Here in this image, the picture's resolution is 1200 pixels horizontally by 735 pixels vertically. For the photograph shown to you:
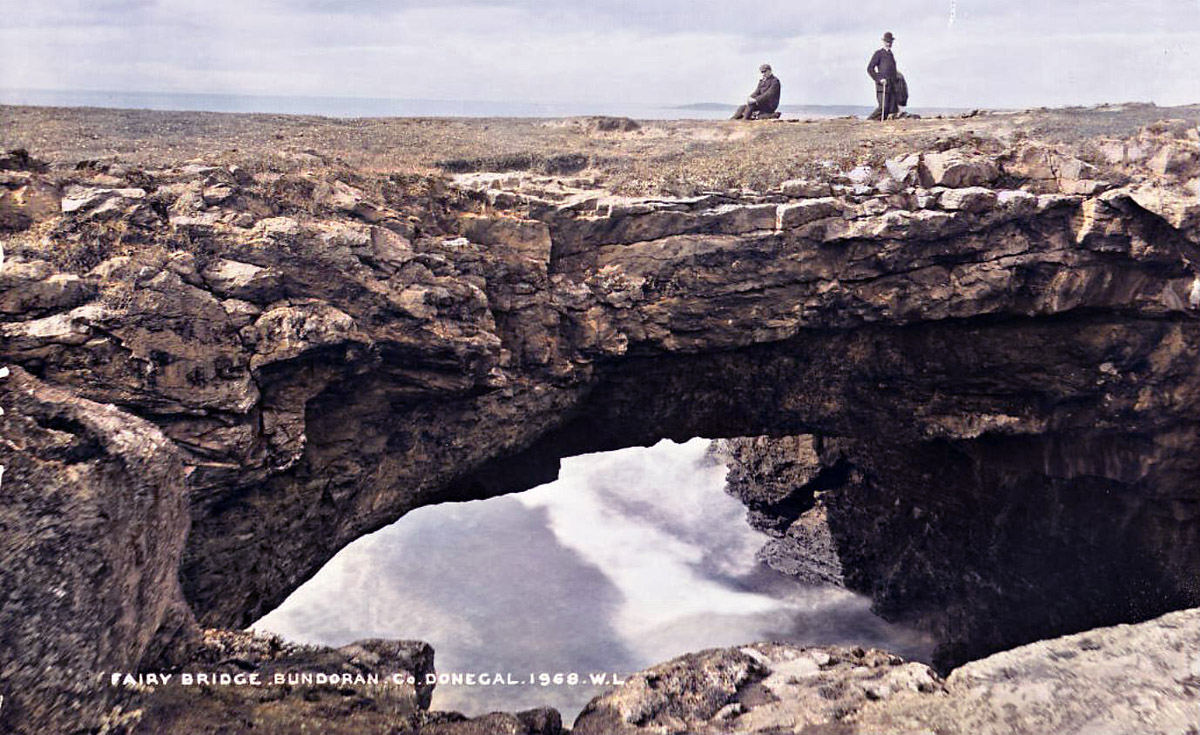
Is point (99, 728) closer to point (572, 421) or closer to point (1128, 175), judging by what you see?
point (572, 421)

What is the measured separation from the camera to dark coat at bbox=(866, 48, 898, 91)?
24.3m

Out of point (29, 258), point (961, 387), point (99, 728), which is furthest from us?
point (961, 387)

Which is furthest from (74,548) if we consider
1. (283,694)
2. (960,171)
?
(960,171)

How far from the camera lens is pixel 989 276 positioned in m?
16.4

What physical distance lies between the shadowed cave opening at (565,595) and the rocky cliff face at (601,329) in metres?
5.00

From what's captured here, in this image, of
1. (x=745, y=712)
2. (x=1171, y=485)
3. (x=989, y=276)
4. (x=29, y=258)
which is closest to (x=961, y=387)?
(x=989, y=276)

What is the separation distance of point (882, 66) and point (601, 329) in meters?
14.4

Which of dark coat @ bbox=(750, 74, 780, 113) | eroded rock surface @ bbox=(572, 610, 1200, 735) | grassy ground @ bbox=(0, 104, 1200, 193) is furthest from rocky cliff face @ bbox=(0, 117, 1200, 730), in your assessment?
dark coat @ bbox=(750, 74, 780, 113)

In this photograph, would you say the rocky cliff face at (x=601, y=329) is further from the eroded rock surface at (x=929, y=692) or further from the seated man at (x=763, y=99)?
the seated man at (x=763, y=99)

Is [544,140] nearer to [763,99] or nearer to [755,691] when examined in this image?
[763,99]

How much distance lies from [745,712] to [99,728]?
22.4ft

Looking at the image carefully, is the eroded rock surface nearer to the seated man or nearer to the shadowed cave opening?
the shadowed cave opening

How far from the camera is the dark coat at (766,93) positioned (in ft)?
84.7

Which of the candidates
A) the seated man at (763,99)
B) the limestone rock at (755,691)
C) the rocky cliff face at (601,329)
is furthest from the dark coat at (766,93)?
the limestone rock at (755,691)
